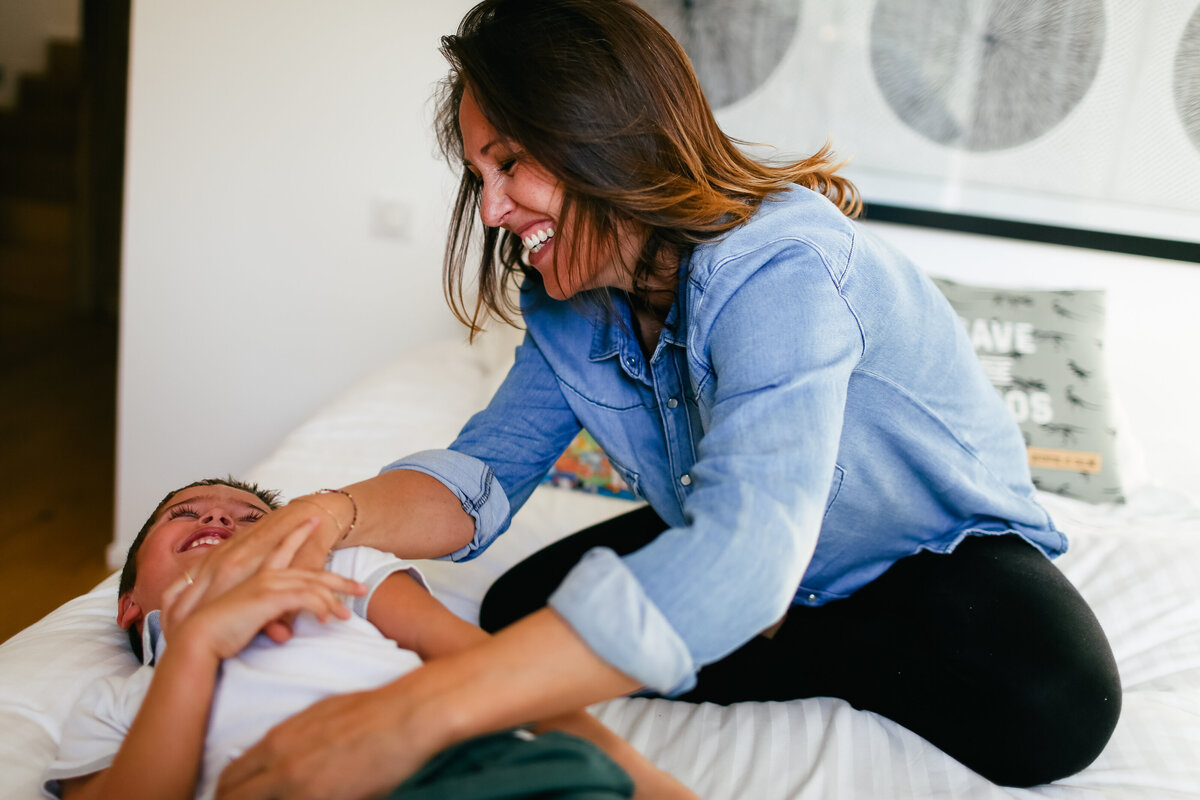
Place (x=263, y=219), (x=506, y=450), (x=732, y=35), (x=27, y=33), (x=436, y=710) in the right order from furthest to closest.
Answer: (x=27, y=33) < (x=263, y=219) < (x=732, y=35) < (x=506, y=450) < (x=436, y=710)

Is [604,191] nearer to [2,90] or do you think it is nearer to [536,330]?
[536,330]

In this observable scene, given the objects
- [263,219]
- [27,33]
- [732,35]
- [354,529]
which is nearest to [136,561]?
[354,529]

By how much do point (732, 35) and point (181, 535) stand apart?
5.43ft

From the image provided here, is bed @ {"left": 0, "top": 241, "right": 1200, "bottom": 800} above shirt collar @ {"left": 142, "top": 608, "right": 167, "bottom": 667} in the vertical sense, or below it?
below

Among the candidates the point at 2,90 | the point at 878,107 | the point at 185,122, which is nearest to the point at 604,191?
the point at 878,107

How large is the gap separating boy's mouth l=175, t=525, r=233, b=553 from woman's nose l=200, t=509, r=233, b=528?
0.01 metres

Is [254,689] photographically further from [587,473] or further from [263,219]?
[263,219]

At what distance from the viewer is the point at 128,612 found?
1069 mm

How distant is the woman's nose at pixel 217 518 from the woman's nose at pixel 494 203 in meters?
0.48

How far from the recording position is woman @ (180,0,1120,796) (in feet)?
2.08

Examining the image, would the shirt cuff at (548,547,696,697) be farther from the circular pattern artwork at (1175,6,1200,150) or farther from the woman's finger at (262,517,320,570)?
the circular pattern artwork at (1175,6,1200,150)

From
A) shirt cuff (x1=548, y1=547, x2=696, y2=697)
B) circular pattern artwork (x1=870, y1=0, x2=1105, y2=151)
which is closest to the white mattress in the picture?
shirt cuff (x1=548, y1=547, x2=696, y2=697)

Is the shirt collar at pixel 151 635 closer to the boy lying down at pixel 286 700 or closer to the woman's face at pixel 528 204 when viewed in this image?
the boy lying down at pixel 286 700

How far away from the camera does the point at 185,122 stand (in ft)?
7.20
